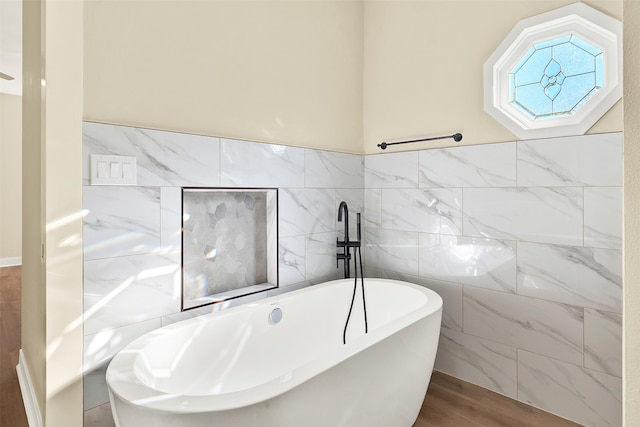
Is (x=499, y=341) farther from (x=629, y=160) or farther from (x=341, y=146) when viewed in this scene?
(x=629, y=160)

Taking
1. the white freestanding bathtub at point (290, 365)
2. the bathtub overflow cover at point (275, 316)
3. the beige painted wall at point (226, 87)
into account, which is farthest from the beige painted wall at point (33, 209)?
the bathtub overflow cover at point (275, 316)

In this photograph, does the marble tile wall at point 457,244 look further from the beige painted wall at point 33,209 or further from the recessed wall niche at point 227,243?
the beige painted wall at point 33,209

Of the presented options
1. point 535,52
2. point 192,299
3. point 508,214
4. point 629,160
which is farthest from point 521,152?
point 192,299

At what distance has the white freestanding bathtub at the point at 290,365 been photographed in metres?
1.11

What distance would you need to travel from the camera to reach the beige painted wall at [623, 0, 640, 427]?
45cm

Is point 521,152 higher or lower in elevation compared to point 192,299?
higher

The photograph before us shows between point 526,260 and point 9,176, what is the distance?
7265 mm

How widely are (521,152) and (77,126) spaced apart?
90.2 inches

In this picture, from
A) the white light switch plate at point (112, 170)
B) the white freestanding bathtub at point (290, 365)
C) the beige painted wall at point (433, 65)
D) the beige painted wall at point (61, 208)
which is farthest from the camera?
the beige painted wall at point (433, 65)

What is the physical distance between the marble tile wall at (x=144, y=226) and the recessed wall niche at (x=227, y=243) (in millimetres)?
62

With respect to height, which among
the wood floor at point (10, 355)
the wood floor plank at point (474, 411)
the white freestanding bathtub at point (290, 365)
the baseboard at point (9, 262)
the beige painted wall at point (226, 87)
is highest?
the beige painted wall at point (226, 87)

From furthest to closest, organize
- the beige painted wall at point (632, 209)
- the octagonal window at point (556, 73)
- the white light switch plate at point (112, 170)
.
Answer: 1. the octagonal window at point (556, 73)
2. the white light switch plate at point (112, 170)
3. the beige painted wall at point (632, 209)

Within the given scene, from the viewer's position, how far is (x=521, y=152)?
7.18ft

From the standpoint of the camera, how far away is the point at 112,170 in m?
1.65
